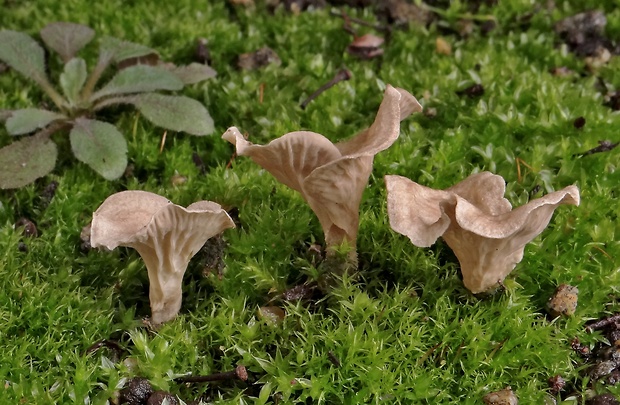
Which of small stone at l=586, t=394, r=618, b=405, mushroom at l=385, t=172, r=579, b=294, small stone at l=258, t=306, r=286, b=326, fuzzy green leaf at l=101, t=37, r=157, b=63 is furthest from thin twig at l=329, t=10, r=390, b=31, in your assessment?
small stone at l=586, t=394, r=618, b=405

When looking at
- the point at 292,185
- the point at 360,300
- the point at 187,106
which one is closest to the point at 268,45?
the point at 187,106

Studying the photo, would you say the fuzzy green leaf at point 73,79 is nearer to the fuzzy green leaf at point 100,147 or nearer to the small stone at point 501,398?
the fuzzy green leaf at point 100,147

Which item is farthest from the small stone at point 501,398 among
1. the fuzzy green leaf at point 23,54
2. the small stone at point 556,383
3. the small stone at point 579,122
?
the fuzzy green leaf at point 23,54

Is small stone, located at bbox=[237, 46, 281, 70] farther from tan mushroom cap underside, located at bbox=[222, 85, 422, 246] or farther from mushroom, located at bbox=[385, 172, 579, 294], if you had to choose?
mushroom, located at bbox=[385, 172, 579, 294]

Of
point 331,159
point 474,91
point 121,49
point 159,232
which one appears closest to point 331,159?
point 331,159

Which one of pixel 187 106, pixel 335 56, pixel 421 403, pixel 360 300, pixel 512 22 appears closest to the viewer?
pixel 421 403

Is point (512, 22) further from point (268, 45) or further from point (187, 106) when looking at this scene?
point (187, 106)

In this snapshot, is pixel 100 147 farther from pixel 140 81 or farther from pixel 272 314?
pixel 272 314
